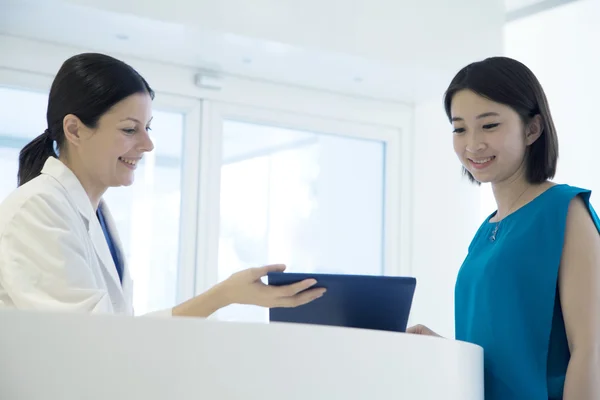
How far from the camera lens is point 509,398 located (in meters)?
1.90

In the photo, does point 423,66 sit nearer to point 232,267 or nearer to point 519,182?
point 232,267

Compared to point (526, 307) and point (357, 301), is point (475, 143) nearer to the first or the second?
point (526, 307)

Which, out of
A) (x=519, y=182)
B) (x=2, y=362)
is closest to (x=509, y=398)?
(x=519, y=182)

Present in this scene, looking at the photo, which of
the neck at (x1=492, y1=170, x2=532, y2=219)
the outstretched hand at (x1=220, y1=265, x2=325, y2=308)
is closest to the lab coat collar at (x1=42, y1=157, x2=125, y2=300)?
the outstretched hand at (x1=220, y1=265, x2=325, y2=308)

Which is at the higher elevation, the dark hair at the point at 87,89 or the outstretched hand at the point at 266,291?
the dark hair at the point at 87,89

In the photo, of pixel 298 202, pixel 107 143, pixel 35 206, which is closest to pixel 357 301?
pixel 35 206

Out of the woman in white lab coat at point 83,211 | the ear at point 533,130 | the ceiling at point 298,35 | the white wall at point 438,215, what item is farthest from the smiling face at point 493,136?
the white wall at point 438,215

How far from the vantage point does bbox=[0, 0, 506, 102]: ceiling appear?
11.2 ft

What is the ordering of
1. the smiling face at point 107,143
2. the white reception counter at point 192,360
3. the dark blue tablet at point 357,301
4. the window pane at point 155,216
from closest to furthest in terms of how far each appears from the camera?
the white reception counter at point 192,360, the dark blue tablet at point 357,301, the smiling face at point 107,143, the window pane at point 155,216

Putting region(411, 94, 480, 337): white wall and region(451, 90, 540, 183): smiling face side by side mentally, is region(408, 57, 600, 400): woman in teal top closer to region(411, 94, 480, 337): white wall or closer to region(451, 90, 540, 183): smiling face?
region(451, 90, 540, 183): smiling face

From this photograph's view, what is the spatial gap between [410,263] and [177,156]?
1.33 meters

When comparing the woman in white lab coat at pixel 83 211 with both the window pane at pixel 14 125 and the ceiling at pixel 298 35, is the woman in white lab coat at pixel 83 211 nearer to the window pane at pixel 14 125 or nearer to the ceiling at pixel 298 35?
the ceiling at pixel 298 35

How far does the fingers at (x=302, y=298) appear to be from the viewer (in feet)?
5.48

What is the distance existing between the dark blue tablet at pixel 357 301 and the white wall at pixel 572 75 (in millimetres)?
2526
